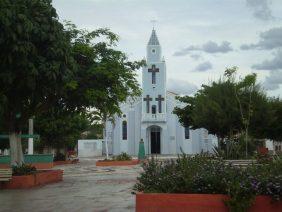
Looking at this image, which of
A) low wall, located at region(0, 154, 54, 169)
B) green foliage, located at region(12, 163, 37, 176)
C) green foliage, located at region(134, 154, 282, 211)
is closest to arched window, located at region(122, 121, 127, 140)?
low wall, located at region(0, 154, 54, 169)

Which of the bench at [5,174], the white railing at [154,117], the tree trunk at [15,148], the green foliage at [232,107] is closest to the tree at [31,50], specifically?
the bench at [5,174]

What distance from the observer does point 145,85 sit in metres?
62.6

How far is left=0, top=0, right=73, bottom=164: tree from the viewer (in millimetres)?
9617

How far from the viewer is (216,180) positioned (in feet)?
31.7

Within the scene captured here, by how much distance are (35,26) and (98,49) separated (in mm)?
10825

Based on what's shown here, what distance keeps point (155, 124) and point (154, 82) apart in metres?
4.82

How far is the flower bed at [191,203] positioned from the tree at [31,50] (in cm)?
327

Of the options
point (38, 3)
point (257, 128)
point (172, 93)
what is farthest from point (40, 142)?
point (38, 3)

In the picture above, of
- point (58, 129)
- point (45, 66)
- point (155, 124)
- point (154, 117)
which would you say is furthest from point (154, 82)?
point (45, 66)

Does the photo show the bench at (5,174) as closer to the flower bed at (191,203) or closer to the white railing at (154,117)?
the flower bed at (191,203)

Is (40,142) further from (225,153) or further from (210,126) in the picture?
(225,153)

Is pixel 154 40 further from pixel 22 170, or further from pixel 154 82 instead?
pixel 22 170

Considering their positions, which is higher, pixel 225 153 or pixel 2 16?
pixel 2 16

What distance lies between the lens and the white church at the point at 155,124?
61875mm
